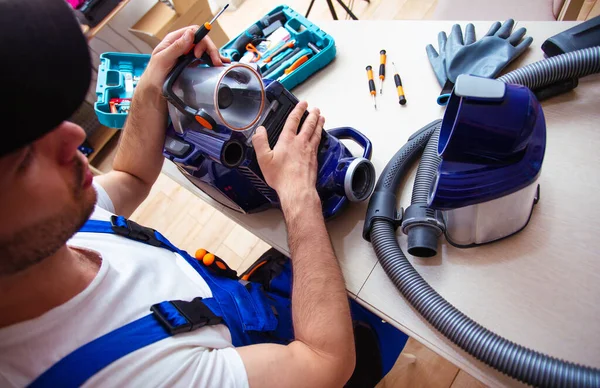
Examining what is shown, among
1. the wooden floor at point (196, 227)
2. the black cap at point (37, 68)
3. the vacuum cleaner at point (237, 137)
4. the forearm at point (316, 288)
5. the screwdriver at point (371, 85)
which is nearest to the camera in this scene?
the black cap at point (37, 68)

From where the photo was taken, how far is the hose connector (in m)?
0.78

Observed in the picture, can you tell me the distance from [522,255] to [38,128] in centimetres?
83

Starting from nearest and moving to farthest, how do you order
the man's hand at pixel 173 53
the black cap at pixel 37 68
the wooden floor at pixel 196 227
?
the black cap at pixel 37 68, the man's hand at pixel 173 53, the wooden floor at pixel 196 227

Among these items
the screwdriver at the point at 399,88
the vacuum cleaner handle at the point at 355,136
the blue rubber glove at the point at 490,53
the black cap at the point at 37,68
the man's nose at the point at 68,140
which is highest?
the black cap at the point at 37,68

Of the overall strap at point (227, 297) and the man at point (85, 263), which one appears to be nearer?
the man at point (85, 263)

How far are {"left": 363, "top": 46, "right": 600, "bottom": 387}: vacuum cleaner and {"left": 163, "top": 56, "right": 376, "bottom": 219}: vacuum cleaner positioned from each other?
0.09 meters

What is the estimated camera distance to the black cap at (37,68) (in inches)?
19.1

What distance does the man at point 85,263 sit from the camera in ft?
1.70

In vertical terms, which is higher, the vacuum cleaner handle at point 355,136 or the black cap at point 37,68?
the black cap at point 37,68

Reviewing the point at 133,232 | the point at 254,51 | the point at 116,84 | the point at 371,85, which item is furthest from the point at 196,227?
the point at 371,85

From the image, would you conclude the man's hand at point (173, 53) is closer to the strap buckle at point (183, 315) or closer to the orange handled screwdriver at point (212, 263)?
the orange handled screwdriver at point (212, 263)

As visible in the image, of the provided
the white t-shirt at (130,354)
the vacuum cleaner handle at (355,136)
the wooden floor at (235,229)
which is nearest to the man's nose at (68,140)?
the white t-shirt at (130,354)

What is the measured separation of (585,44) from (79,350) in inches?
47.4

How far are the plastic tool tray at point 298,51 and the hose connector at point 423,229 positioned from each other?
593 mm
